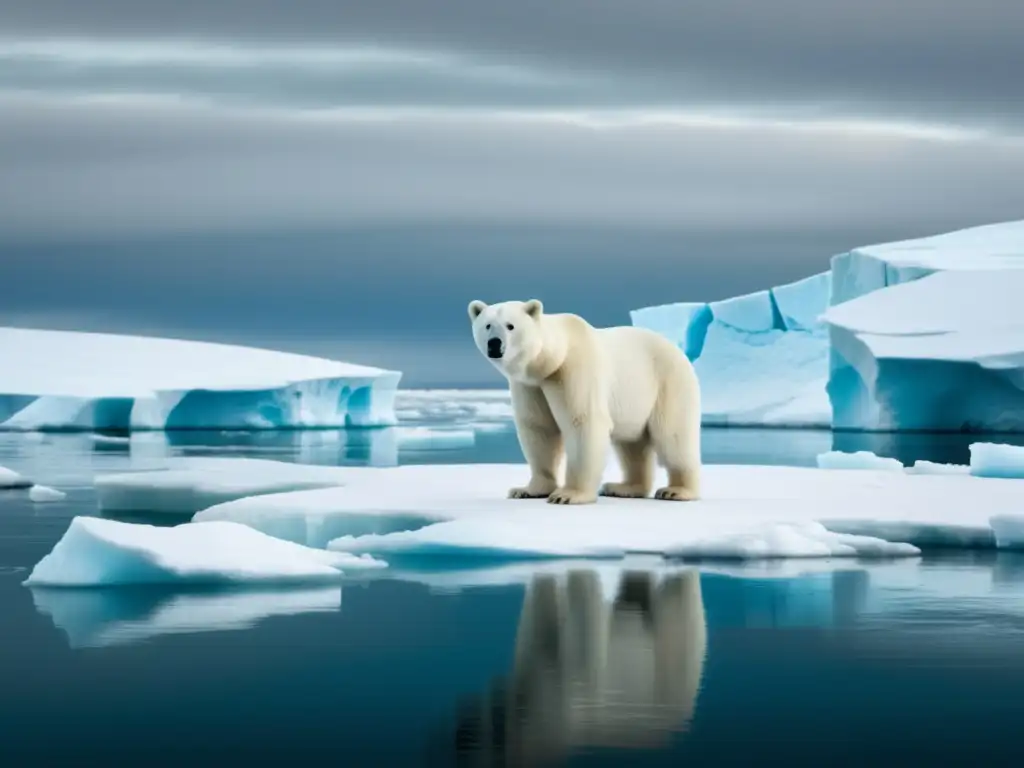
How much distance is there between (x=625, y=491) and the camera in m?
9.23

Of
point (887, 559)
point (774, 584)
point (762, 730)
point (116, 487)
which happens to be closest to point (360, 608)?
point (774, 584)

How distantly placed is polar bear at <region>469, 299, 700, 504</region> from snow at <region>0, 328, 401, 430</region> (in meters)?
23.1

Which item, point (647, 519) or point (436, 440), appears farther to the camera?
point (436, 440)

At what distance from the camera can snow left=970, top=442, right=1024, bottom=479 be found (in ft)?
43.7

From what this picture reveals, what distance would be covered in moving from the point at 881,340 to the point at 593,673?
22.7 m

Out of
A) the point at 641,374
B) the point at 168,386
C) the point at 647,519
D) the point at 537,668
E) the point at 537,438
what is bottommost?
the point at 537,668

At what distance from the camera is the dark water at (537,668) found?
3.86 m

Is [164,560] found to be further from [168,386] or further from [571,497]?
[168,386]

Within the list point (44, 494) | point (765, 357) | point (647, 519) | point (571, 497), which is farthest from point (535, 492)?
point (765, 357)

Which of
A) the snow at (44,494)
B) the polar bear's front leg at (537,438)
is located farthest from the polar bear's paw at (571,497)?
the snow at (44,494)

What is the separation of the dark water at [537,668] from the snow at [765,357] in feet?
97.5

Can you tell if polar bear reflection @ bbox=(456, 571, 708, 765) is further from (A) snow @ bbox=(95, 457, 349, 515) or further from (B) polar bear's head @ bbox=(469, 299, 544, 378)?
(A) snow @ bbox=(95, 457, 349, 515)

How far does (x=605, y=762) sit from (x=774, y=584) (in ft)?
10.3

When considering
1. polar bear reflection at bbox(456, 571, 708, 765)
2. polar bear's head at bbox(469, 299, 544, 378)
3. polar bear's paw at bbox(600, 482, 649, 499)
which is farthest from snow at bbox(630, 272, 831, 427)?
polar bear reflection at bbox(456, 571, 708, 765)
